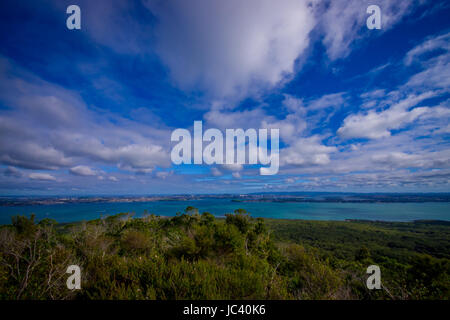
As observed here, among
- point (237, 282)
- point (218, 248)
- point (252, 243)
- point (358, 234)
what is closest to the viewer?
point (237, 282)

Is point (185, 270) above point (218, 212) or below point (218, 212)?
above

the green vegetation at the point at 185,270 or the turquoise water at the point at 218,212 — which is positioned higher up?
the green vegetation at the point at 185,270

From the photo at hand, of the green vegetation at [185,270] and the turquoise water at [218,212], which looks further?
the turquoise water at [218,212]

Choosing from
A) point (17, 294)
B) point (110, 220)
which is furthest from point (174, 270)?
point (110, 220)

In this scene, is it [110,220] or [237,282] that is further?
[110,220]

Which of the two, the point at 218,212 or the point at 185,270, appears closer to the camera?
the point at 185,270

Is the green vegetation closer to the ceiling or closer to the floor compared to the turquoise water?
closer to the ceiling

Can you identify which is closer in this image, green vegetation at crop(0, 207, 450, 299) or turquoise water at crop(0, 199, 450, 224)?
green vegetation at crop(0, 207, 450, 299)
